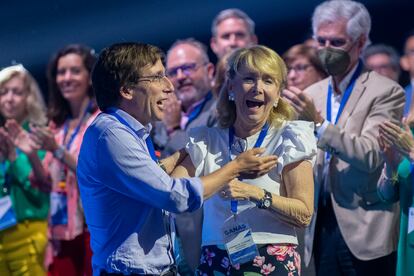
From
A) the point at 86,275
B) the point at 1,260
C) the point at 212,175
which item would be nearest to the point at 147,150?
the point at 212,175

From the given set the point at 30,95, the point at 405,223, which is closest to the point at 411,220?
the point at 405,223

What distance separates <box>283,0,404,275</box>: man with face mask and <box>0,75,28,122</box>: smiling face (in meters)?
2.09

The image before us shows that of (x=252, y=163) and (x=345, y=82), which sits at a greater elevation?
(x=252, y=163)

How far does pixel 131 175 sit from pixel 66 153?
84.2 inches

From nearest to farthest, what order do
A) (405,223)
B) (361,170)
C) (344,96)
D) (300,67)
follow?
(405,223)
(361,170)
(344,96)
(300,67)

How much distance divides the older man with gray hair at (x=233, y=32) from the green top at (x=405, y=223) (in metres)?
1.73

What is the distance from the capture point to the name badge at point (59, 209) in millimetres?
4992

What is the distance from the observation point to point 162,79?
3.12 metres

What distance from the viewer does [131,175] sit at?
2887 mm

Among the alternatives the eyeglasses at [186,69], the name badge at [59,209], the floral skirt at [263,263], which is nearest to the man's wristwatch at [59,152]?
the name badge at [59,209]

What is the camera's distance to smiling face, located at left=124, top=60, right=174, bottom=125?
3.08 metres

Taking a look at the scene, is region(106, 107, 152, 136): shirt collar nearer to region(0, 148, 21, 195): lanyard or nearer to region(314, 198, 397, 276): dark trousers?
region(314, 198, 397, 276): dark trousers

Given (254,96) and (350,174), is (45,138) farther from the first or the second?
(254,96)

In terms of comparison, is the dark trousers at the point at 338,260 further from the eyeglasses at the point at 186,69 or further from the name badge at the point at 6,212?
the name badge at the point at 6,212
